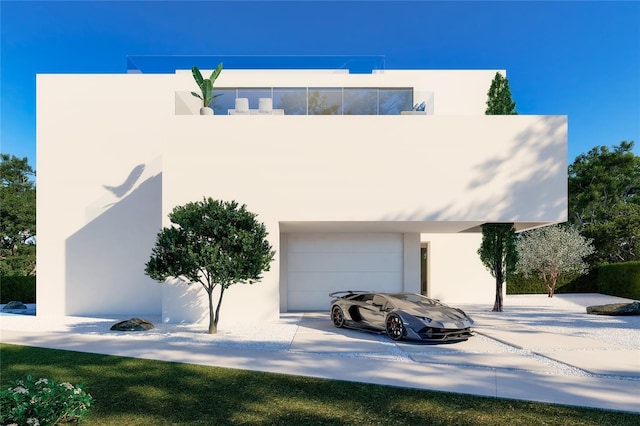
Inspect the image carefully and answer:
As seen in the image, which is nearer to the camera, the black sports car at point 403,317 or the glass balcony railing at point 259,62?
the black sports car at point 403,317

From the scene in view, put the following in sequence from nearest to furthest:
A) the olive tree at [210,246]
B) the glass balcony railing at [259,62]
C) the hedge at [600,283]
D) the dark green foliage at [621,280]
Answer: the olive tree at [210,246]
the glass balcony railing at [259,62]
the dark green foliage at [621,280]
the hedge at [600,283]

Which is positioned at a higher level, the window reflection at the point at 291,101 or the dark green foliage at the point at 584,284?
the window reflection at the point at 291,101

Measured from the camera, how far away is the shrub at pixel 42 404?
11.9 feet

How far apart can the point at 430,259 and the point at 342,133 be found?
8102 millimetres

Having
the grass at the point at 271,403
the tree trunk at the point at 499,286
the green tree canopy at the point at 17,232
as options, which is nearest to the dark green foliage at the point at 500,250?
the tree trunk at the point at 499,286

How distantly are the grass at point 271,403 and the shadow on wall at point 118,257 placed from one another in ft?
26.5

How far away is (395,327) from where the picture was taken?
9.02 metres

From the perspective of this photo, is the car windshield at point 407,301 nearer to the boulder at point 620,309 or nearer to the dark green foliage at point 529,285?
the boulder at point 620,309

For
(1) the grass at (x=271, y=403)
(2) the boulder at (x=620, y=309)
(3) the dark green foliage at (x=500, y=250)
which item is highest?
(3) the dark green foliage at (x=500, y=250)

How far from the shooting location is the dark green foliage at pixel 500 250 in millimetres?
13375

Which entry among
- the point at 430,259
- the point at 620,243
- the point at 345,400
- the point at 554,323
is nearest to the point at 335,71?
the point at 430,259

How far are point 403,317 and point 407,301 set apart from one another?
83 centimetres

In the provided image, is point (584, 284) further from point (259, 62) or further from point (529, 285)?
point (259, 62)

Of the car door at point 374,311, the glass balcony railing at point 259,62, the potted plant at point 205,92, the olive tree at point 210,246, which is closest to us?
the olive tree at point 210,246
